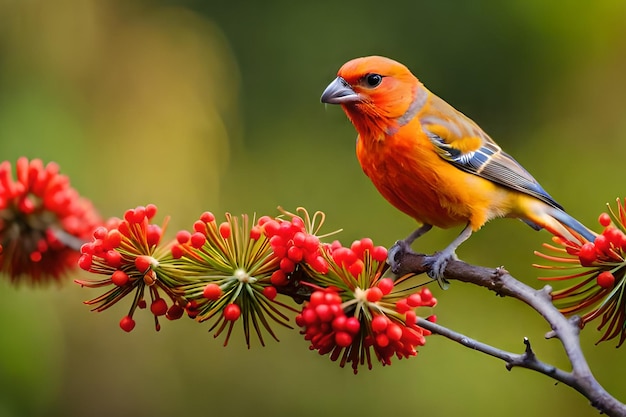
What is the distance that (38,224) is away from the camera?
1.92 metres

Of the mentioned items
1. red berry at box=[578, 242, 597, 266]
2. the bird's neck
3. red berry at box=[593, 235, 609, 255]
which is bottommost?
red berry at box=[578, 242, 597, 266]

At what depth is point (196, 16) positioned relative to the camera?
185 inches

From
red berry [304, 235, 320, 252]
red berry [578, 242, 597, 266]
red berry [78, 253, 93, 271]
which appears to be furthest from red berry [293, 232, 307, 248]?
red berry [578, 242, 597, 266]

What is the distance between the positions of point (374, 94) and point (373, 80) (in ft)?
0.13

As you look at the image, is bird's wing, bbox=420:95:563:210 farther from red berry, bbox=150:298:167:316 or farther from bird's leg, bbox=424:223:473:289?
red berry, bbox=150:298:167:316

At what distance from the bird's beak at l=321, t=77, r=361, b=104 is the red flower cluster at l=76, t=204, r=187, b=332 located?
0.75 meters

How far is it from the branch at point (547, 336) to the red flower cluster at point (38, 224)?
39.5 inches

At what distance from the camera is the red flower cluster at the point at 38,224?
6.18 ft

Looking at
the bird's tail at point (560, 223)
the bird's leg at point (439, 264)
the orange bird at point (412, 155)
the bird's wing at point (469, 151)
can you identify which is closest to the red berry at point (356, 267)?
the bird's leg at point (439, 264)

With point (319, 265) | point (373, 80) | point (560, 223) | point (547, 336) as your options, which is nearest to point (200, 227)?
point (319, 265)

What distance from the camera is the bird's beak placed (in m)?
1.98

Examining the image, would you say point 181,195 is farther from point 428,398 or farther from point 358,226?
point 428,398

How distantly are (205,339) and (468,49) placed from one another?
6.75 ft

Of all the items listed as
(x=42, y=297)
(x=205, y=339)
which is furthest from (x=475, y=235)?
(x=42, y=297)
